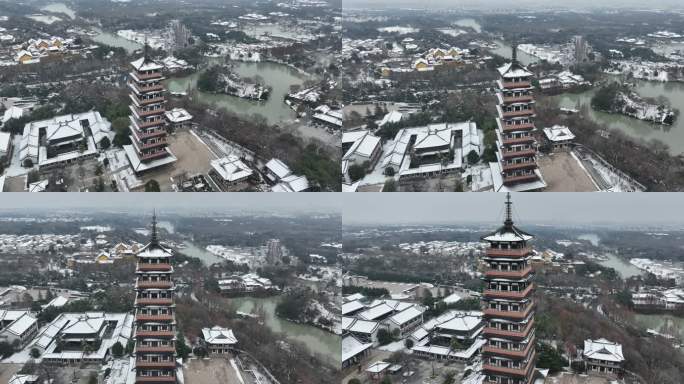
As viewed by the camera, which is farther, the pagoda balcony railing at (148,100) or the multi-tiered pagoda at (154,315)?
the pagoda balcony railing at (148,100)

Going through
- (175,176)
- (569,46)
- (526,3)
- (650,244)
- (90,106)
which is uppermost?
(526,3)

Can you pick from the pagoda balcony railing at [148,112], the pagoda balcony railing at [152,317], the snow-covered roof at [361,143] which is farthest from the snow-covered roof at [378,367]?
the pagoda balcony railing at [148,112]

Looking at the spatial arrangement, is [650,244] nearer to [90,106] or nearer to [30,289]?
[90,106]

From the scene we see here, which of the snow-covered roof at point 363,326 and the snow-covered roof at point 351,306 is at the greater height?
the snow-covered roof at point 363,326

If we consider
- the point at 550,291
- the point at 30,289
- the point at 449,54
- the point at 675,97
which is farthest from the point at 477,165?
the point at 30,289

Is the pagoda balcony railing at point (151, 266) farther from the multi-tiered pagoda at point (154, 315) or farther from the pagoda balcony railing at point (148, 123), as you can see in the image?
the pagoda balcony railing at point (148, 123)

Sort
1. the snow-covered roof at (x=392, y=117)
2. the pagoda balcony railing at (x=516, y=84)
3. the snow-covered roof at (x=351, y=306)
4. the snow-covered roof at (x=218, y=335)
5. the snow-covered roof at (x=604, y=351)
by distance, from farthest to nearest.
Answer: the snow-covered roof at (x=392, y=117) → the snow-covered roof at (x=351, y=306) → the snow-covered roof at (x=218, y=335) → the pagoda balcony railing at (x=516, y=84) → the snow-covered roof at (x=604, y=351)

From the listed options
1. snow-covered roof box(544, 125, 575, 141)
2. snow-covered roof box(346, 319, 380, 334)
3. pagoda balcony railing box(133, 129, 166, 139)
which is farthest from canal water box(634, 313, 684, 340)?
pagoda balcony railing box(133, 129, 166, 139)

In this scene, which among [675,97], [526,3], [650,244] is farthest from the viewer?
[526,3]
